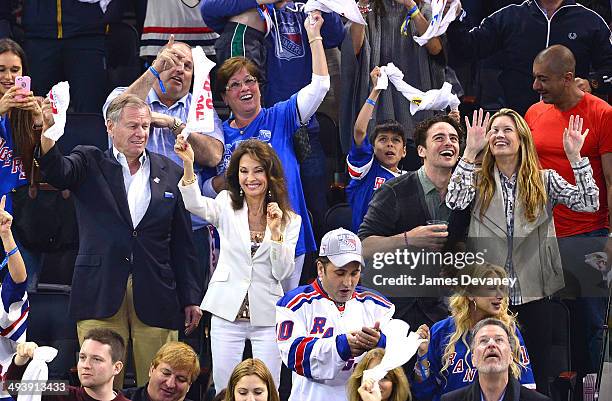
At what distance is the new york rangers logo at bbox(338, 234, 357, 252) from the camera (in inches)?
328

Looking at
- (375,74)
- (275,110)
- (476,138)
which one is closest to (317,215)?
(275,110)

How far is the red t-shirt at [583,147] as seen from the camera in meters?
9.13

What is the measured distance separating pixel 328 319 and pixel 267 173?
3.44ft

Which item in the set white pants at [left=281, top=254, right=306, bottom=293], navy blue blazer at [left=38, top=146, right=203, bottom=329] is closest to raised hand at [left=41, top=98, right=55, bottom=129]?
navy blue blazer at [left=38, top=146, right=203, bottom=329]

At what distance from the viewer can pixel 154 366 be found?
839 cm

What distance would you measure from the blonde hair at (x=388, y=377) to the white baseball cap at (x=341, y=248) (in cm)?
56

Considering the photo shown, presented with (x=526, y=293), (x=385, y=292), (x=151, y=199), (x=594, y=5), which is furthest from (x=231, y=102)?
(x=594, y=5)

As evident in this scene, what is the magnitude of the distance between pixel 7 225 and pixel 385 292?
2.08 meters

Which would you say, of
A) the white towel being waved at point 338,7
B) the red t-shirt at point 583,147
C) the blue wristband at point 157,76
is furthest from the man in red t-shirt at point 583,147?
the blue wristband at point 157,76

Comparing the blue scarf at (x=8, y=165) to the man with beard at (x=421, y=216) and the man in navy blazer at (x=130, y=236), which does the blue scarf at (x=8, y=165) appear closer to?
the man in navy blazer at (x=130, y=236)

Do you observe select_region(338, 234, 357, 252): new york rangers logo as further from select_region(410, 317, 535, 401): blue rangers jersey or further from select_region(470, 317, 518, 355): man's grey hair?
select_region(470, 317, 518, 355): man's grey hair

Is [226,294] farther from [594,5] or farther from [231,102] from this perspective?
[594,5]

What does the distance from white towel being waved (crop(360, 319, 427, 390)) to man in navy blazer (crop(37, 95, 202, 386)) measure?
4.76ft

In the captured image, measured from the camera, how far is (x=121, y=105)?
9.04m
